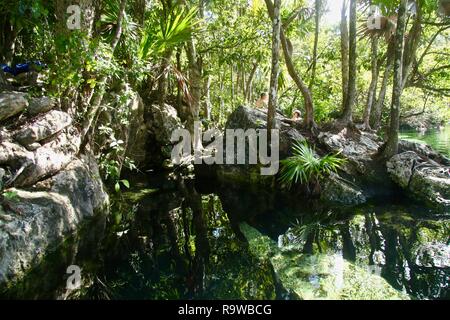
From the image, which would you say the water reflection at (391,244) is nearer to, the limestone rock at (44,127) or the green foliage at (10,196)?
the green foliage at (10,196)

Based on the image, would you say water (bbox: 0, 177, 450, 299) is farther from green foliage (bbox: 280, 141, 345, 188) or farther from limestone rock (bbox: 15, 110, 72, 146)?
limestone rock (bbox: 15, 110, 72, 146)

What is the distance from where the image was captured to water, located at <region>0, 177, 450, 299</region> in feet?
13.2

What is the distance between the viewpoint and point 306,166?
7.78 m

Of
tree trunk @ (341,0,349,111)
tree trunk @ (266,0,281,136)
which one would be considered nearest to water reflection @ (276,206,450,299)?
tree trunk @ (266,0,281,136)

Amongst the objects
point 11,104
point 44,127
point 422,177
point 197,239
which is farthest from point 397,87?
point 11,104

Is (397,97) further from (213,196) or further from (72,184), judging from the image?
(72,184)

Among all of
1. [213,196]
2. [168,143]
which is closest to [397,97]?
[213,196]

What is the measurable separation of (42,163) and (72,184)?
1.96 feet

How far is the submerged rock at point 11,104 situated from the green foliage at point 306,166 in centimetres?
515

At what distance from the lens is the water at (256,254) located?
4031mm

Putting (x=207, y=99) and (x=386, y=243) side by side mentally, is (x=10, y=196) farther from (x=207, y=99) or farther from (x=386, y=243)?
(x=207, y=99)

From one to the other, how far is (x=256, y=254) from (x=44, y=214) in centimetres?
297

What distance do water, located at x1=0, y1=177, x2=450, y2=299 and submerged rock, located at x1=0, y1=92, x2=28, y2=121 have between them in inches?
83.3

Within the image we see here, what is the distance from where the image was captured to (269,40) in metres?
11.1
